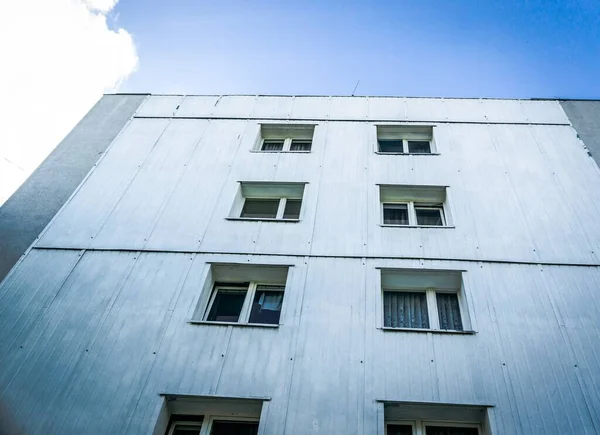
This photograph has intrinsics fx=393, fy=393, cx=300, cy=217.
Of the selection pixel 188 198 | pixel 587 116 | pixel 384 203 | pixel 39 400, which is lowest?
pixel 39 400

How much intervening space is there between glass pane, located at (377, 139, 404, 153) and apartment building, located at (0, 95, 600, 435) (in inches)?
3.8

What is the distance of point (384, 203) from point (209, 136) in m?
6.86

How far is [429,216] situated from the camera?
1198 cm

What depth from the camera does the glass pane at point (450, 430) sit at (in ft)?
24.8

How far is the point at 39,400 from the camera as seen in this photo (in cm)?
786

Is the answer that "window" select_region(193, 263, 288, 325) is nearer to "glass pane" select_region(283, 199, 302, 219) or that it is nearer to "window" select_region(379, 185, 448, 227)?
"glass pane" select_region(283, 199, 302, 219)

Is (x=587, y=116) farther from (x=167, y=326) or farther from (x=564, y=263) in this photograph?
(x=167, y=326)

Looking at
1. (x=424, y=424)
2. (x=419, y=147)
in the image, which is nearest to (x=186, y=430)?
(x=424, y=424)

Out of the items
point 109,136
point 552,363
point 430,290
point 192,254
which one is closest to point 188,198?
point 192,254

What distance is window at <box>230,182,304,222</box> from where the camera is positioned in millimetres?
12281

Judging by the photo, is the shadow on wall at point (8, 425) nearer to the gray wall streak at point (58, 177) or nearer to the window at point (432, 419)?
the gray wall streak at point (58, 177)

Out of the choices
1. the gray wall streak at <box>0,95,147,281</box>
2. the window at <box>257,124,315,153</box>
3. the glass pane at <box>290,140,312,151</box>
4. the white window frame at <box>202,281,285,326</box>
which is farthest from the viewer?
the window at <box>257,124,315,153</box>

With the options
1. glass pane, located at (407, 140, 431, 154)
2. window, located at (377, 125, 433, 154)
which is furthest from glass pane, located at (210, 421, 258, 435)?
glass pane, located at (407, 140, 431, 154)

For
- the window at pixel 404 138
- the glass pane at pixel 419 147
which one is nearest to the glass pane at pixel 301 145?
the window at pixel 404 138
